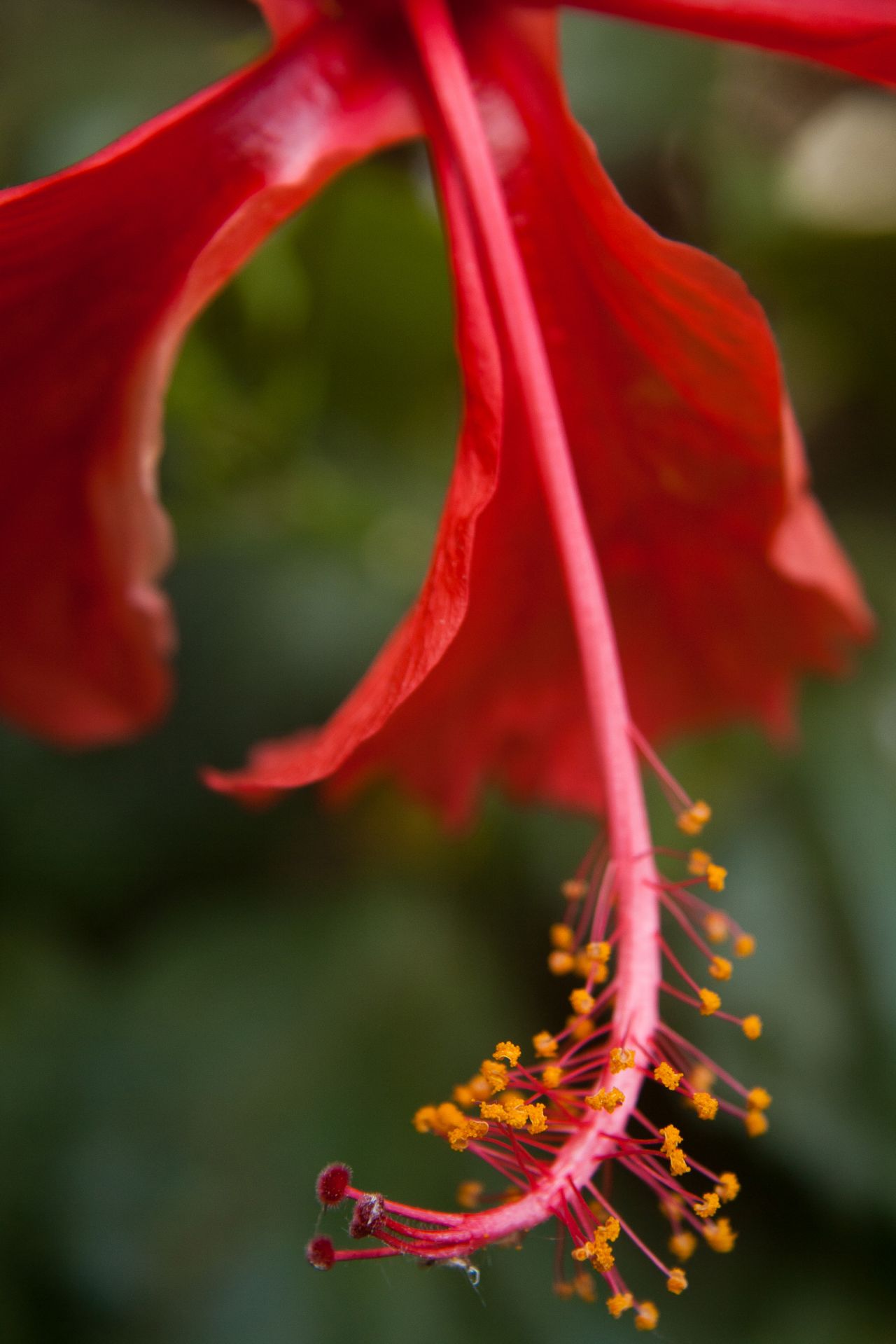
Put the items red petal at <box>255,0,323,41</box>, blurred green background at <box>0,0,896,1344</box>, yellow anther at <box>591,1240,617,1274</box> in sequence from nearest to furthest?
1. yellow anther at <box>591,1240,617,1274</box>
2. red petal at <box>255,0,323,41</box>
3. blurred green background at <box>0,0,896,1344</box>

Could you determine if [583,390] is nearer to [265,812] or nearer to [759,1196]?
[265,812]

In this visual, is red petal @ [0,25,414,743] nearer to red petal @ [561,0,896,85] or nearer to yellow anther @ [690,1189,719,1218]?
red petal @ [561,0,896,85]

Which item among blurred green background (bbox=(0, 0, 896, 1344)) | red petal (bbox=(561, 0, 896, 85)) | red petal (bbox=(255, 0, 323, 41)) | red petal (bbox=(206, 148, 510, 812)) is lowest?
blurred green background (bbox=(0, 0, 896, 1344))

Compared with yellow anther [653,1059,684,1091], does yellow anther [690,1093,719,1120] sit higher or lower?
lower

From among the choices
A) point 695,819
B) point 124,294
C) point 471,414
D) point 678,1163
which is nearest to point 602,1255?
point 678,1163

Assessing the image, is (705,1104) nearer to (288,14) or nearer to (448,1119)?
(448,1119)

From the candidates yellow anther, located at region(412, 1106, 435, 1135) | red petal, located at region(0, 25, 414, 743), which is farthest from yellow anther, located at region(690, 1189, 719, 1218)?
red petal, located at region(0, 25, 414, 743)
